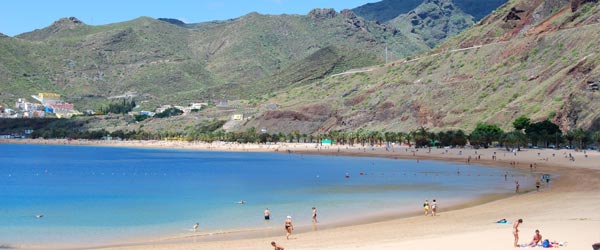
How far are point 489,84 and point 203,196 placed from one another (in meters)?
95.3

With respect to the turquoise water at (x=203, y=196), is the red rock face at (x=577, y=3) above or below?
above

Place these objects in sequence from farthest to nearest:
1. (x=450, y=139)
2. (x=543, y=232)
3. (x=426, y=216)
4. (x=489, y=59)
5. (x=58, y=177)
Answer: (x=489, y=59) < (x=450, y=139) < (x=58, y=177) < (x=426, y=216) < (x=543, y=232)

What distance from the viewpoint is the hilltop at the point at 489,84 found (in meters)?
121

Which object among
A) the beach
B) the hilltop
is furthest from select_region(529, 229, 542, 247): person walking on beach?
the hilltop

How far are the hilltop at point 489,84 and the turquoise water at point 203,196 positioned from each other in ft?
112

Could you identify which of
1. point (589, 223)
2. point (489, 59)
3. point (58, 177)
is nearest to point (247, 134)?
point (489, 59)

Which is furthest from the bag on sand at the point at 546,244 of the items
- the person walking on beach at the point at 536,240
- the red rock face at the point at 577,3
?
the red rock face at the point at 577,3

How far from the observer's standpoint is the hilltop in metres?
121

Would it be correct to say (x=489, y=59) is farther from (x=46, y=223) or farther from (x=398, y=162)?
(x=46, y=223)

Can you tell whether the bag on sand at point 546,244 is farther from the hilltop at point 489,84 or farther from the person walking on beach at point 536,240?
the hilltop at point 489,84

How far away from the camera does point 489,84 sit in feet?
470

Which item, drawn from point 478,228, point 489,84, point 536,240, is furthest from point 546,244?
point 489,84

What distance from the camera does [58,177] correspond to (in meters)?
86.2

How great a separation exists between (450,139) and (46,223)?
86.7m
